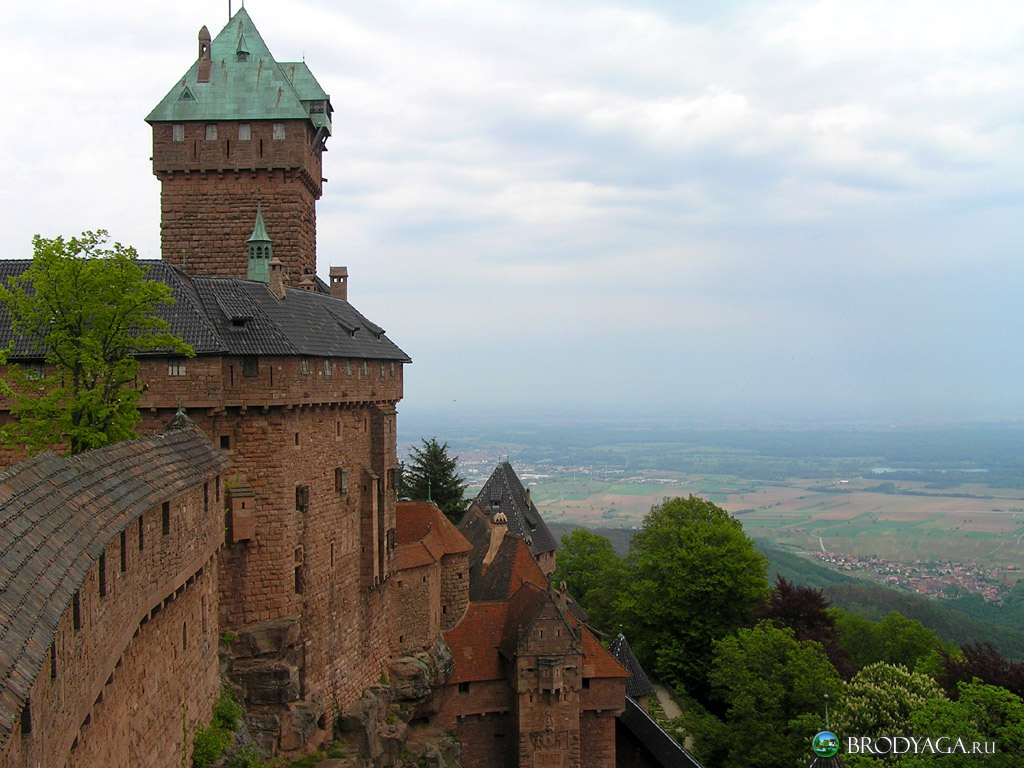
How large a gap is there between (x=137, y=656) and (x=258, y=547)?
10.4m

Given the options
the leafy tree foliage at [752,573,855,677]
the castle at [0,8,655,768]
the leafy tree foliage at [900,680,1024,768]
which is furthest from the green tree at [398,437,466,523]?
the leafy tree foliage at [900,680,1024,768]

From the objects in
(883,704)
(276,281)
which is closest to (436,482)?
(883,704)

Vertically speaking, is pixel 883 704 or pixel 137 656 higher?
pixel 137 656

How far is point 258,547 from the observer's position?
77.7 ft

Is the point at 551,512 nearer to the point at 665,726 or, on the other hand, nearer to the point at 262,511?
the point at 665,726

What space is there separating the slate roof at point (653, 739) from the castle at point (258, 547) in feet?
7.46

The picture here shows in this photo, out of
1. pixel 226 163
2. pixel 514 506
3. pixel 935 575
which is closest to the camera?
pixel 226 163

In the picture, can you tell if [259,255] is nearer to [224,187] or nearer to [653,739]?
[224,187]

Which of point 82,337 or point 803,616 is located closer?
point 82,337

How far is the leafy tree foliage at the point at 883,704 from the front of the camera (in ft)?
103

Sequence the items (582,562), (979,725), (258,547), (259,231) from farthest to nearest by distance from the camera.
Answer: (582,562) < (259,231) < (979,725) < (258,547)

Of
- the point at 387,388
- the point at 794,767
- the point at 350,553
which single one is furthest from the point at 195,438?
the point at 794,767

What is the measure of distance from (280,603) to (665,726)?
21.5 meters

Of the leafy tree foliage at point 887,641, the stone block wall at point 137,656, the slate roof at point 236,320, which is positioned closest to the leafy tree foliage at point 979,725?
the leafy tree foliage at point 887,641
